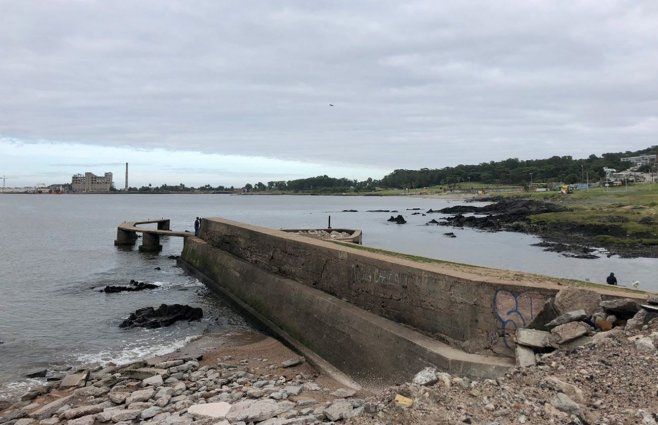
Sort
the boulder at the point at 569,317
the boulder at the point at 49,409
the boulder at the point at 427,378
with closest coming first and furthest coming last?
the boulder at the point at 427,378 < the boulder at the point at 569,317 < the boulder at the point at 49,409

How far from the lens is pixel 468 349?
7.31 m

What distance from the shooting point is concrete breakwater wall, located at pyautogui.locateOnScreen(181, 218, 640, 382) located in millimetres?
7043

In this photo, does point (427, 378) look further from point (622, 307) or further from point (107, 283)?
point (107, 283)

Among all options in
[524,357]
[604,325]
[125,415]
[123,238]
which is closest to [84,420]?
[125,415]

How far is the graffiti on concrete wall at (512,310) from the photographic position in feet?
22.4

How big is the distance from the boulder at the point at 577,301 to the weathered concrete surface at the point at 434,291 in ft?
0.77

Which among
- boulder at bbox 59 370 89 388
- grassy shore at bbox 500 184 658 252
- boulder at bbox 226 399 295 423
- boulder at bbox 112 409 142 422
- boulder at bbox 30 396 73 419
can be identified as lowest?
boulder at bbox 59 370 89 388

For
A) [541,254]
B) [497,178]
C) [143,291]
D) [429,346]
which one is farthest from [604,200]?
[497,178]

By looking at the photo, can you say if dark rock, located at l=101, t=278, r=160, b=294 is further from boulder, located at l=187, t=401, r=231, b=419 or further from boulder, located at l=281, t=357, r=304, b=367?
boulder, located at l=187, t=401, r=231, b=419

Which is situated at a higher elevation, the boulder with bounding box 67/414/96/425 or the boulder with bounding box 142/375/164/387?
the boulder with bounding box 67/414/96/425

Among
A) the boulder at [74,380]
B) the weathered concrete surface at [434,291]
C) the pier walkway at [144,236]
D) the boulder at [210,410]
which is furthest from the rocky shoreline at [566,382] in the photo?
the pier walkway at [144,236]

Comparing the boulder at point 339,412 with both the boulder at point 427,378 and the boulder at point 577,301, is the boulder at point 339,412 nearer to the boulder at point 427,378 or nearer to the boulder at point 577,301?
the boulder at point 427,378

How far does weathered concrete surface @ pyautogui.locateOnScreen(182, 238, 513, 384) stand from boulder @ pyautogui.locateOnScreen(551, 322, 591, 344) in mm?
827

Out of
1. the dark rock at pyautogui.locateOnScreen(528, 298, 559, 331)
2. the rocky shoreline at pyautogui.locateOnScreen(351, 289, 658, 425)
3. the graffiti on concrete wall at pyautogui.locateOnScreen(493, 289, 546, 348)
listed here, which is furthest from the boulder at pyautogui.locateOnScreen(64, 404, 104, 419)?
the dark rock at pyautogui.locateOnScreen(528, 298, 559, 331)
